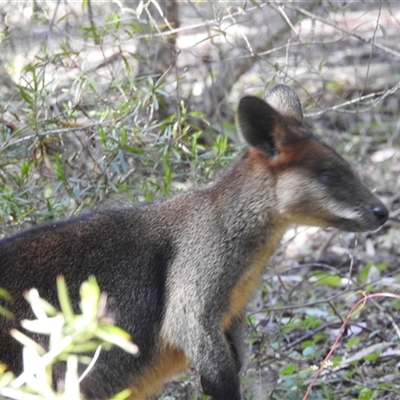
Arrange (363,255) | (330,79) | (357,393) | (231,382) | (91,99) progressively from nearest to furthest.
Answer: (231,382), (357,393), (91,99), (363,255), (330,79)

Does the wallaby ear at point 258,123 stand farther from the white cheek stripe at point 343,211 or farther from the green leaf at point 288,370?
the green leaf at point 288,370

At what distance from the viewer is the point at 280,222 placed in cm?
412

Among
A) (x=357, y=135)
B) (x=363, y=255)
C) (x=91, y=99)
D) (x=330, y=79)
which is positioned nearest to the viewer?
(x=91, y=99)

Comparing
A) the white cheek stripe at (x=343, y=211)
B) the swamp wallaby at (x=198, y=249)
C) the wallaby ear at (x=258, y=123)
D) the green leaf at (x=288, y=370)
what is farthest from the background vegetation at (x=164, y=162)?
the white cheek stripe at (x=343, y=211)

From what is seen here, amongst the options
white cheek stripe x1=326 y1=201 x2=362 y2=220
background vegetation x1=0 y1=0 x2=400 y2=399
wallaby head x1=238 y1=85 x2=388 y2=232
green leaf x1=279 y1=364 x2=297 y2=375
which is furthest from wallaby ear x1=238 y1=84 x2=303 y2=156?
green leaf x1=279 y1=364 x2=297 y2=375

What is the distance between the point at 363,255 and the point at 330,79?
317cm

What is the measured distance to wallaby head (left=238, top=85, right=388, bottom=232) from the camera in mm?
4055

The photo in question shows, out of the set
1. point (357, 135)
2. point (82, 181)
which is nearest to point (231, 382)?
point (82, 181)

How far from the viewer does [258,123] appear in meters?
4.08

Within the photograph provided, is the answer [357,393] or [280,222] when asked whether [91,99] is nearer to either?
[280,222]

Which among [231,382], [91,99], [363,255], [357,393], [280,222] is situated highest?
[91,99]

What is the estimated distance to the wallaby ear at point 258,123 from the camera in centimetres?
A: 400

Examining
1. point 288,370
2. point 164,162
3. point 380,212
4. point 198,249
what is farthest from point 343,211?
point 288,370

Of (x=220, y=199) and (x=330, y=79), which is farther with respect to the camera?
(x=330, y=79)
